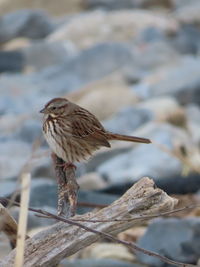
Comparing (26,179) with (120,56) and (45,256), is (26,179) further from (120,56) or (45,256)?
(120,56)

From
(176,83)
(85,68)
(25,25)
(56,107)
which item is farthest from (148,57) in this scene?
(56,107)

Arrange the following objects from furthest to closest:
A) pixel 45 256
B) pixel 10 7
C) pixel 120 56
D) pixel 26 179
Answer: pixel 10 7 < pixel 120 56 < pixel 45 256 < pixel 26 179

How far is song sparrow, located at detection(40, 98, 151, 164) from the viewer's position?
5.51 meters

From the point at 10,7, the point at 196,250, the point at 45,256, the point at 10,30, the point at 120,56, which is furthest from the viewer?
the point at 10,7

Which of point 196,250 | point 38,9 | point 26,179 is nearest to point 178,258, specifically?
point 196,250

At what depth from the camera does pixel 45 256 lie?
12.5 ft

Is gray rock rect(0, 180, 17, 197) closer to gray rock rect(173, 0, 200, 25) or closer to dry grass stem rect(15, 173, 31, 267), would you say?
dry grass stem rect(15, 173, 31, 267)

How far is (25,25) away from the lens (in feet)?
48.9

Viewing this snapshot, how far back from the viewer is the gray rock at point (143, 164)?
28.7 feet

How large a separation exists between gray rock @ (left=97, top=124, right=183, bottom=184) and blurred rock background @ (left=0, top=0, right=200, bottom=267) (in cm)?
1

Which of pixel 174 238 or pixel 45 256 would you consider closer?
pixel 45 256

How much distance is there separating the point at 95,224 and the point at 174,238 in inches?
126

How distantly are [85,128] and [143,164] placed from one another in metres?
3.22

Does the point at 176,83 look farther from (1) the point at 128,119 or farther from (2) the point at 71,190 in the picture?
(2) the point at 71,190
